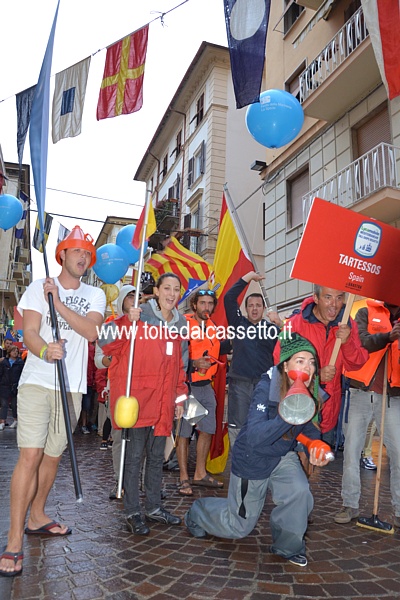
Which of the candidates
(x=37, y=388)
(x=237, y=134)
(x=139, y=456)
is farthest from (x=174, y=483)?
A: (x=237, y=134)

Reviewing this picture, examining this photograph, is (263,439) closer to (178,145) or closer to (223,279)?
(223,279)

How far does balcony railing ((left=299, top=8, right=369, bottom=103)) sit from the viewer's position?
36.8 feet

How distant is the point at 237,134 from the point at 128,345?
21.2 meters

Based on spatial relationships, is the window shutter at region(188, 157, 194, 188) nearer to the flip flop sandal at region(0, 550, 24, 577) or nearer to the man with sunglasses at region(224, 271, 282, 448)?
the man with sunglasses at region(224, 271, 282, 448)

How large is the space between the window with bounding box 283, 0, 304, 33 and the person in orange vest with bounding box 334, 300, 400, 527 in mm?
13898

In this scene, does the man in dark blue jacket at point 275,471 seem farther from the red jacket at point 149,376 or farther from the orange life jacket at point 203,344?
the orange life jacket at point 203,344

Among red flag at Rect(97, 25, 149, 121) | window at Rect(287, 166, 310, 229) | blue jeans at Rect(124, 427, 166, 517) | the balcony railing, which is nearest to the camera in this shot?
blue jeans at Rect(124, 427, 166, 517)

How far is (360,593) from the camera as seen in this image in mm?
2600

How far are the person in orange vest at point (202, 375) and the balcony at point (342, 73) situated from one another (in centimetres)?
823

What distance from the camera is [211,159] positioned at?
2273 cm

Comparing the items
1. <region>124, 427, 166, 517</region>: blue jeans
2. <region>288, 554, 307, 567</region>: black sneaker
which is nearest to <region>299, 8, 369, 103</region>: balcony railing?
<region>124, 427, 166, 517</region>: blue jeans

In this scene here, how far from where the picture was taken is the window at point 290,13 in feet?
49.3

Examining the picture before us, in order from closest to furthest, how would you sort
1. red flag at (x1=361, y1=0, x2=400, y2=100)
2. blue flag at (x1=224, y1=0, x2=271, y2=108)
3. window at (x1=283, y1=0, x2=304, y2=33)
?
red flag at (x1=361, y1=0, x2=400, y2=100)
blue flag at (x1=224, y1=0, x2=271, y2=108)
window at (x1=283, y1=0, x2=304, y2=33)

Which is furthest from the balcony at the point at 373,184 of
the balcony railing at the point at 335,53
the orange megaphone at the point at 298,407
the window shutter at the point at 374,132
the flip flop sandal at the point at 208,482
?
the orange megaphone at the point at 298,407
